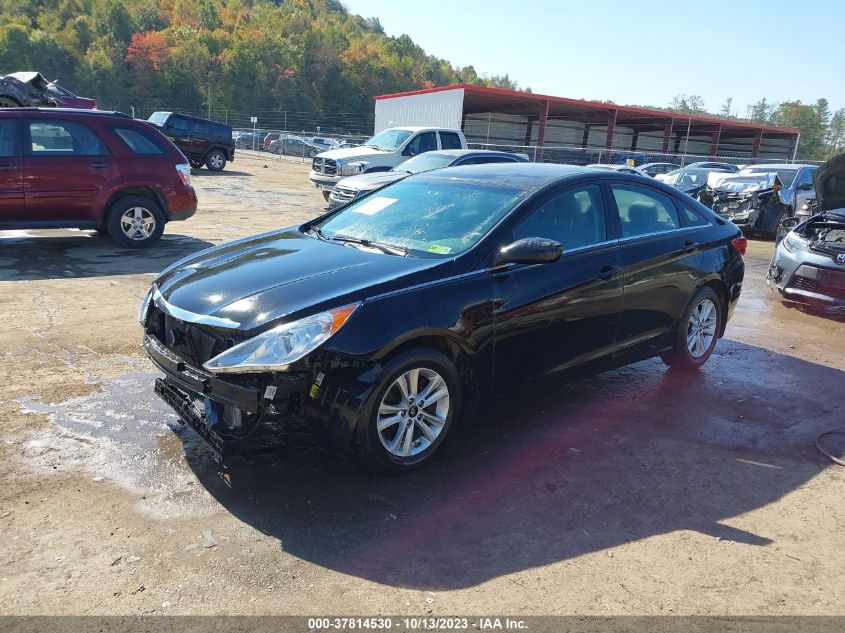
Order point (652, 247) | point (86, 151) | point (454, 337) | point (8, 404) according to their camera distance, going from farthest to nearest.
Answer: point (86, 151) < point (652, 247) < point (8, 404) < point (454, 337)

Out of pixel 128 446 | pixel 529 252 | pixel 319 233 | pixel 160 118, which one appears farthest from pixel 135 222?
pixel 160 118

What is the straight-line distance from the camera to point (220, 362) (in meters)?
3.14

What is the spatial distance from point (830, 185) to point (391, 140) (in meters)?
11.5

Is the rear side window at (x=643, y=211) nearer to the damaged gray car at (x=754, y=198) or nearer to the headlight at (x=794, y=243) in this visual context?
the headlight at (x=794, y=243)

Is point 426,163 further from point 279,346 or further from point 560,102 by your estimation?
point 560,102

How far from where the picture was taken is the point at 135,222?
30.6 ft

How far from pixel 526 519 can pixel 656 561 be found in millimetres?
626

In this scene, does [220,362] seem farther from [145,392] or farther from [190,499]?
[145,392]

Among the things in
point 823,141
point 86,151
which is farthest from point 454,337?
point 823,141

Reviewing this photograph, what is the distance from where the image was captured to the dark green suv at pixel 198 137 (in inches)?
925

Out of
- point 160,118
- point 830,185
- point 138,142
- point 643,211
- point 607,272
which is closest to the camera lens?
point 607,272

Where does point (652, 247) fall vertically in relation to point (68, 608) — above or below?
above

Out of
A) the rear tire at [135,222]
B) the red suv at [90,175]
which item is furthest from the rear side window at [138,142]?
the rear tire at [135,222]

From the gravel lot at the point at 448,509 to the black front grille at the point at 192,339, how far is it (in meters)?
0.62
